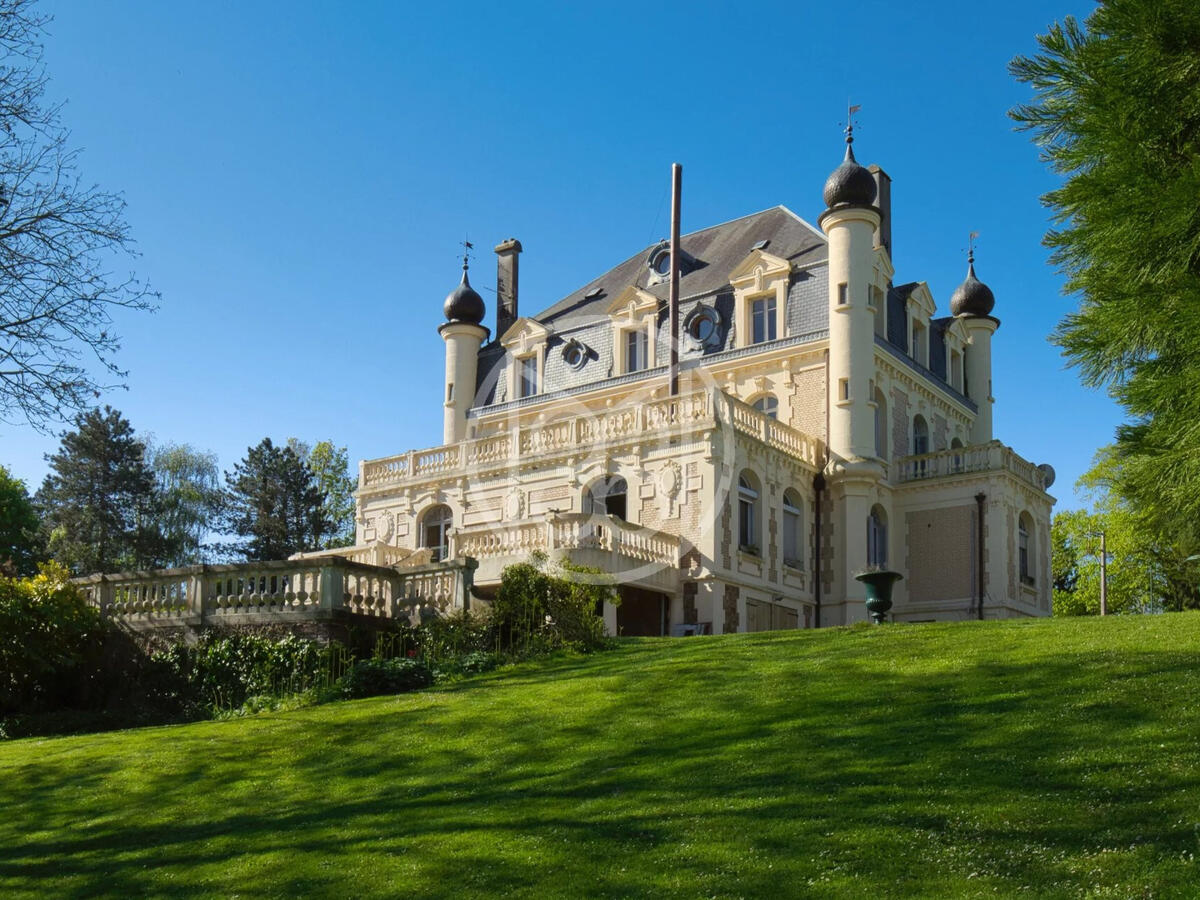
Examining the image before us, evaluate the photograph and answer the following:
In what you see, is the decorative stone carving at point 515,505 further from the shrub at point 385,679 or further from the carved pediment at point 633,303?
the shrub at point 385,679

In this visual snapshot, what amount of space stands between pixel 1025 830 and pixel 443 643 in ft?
40.8

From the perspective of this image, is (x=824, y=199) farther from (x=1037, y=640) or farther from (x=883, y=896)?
(x=883, y=896)

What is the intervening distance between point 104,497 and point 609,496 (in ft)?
101

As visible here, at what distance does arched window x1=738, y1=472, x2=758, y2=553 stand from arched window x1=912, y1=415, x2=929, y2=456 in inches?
385

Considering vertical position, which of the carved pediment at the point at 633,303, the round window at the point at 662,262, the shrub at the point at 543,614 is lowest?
the shrub at the point at 543,614

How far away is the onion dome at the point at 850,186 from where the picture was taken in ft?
118

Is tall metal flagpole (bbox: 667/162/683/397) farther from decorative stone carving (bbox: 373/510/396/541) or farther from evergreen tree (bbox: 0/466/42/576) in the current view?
Result: evergreen tree (bbox: 0/466/42/576)

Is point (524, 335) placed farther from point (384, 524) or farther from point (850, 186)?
point (850, 186)

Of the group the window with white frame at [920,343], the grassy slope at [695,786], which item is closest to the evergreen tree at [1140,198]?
the grassy slope at [695,786]

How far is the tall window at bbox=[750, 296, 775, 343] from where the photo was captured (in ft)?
124

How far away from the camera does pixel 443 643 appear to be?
2030cm

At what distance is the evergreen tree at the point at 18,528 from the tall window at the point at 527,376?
2064 centimetres

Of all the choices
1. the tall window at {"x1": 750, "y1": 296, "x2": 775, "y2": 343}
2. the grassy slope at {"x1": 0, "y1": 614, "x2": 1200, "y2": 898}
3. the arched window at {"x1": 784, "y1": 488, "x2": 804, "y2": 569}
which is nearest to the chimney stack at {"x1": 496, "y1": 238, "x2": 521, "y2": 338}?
the tall window at {"x1": 750, "y1": 296, "x2": 775, "y2": 343}

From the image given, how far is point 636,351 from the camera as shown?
40.0 metres
